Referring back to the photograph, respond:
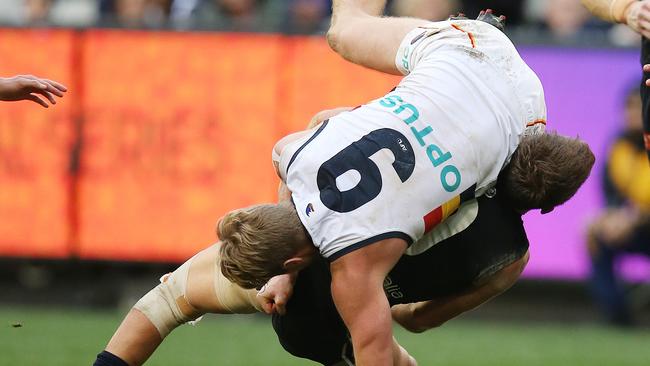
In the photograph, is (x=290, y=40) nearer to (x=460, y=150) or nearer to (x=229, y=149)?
(x=229, y=149)

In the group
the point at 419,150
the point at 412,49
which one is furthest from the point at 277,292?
the point at 412,49

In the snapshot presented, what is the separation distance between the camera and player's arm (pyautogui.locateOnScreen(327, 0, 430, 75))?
499 centimetres

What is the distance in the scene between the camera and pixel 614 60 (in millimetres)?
8969

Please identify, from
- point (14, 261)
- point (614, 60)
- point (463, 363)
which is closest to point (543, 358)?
point (463, 363)

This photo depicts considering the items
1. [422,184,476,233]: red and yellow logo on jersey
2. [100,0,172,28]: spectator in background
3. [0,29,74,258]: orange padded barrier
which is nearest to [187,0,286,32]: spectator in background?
[100,0,172,28]: spectator in background

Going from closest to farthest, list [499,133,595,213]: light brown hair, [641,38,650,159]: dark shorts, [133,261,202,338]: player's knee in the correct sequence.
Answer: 1. [499,133,595,213]: light brown hair
2. [133,261,202,338]: player's knee
3. [641,38,650,159]: dark shorts

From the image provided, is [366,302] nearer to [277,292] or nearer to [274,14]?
[277,292]

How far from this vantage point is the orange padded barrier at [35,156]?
921cm

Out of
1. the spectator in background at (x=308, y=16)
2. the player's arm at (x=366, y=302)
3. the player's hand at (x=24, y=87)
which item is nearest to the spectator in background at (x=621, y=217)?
the spectator in background at (x=308, y=16)

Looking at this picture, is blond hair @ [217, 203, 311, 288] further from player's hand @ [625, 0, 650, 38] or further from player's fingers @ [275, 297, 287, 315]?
player's hand @ [625, 0, 650, 38]

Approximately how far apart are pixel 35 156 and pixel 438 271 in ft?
16.6

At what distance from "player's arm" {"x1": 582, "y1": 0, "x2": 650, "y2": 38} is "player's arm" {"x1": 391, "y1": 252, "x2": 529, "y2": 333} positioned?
3.62ft

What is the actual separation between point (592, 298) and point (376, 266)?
5142 millimetres

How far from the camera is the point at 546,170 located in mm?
4676
